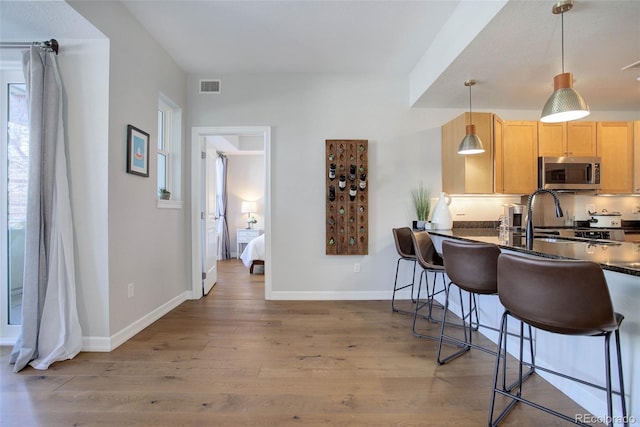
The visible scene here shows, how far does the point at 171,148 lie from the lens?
339cm

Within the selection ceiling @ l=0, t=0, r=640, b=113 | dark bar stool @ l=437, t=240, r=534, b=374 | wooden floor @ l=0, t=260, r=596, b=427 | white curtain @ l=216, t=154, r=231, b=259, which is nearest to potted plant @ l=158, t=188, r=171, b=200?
wooden floor @ l=0, t=260, r=596, b=427

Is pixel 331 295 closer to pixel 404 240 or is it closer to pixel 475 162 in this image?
pixel 404 240

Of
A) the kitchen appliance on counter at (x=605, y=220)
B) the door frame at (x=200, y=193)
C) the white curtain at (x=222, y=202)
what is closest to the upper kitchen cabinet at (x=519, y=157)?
the kitchen appliance on counter at (x=605, y=220)

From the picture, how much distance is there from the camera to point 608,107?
3.68 meters

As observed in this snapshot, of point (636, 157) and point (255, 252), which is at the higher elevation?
point (636, 157)

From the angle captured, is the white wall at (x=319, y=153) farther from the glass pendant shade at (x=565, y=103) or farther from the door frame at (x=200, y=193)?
the glass pendant shade at (x=565, y=103)

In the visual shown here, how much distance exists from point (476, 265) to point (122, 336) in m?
2.82

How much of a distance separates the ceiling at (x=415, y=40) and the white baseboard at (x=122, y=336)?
2386 mm

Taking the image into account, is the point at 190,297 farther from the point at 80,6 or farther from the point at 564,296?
the point at 564,296

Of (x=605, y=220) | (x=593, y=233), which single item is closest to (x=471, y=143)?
(x=593, y=233)

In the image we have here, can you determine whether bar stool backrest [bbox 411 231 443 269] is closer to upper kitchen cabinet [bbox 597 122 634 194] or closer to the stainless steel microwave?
the stainless steel microwave

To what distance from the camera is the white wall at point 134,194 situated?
2230mm

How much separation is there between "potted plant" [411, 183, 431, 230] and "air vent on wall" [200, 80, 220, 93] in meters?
2.80

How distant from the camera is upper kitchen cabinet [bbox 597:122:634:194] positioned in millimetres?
3467
